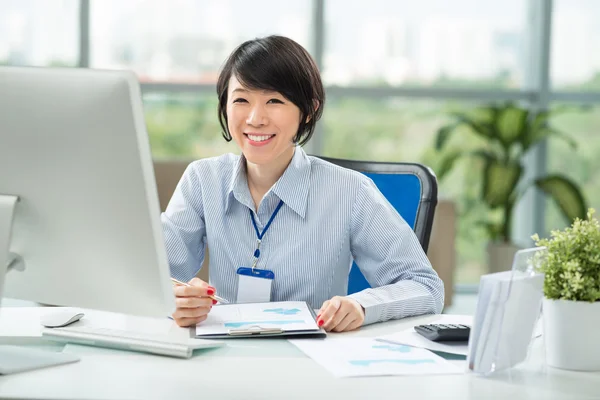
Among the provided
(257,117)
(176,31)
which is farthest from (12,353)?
(176,31)

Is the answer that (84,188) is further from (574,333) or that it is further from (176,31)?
(176,31)

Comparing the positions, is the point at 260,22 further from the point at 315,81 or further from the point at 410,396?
the point at 410,396

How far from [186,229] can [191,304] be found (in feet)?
1.72

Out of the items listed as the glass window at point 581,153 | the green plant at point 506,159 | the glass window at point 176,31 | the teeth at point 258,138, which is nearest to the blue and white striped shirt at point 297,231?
the teeth at point 258,138

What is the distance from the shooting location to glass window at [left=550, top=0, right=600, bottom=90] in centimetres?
570

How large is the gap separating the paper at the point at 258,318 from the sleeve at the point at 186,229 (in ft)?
1.10

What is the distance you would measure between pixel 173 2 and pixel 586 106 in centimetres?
311

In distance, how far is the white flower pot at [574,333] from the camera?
4.33ft

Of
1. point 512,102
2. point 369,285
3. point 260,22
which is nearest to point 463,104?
point 512,102

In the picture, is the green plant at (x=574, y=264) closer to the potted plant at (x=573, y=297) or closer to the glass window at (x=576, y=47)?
the potted plant at (x=573, y=297)

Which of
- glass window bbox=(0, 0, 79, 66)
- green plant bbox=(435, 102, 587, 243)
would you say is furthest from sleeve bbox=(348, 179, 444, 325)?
glass window bbox=(0, 0, 79, 66)

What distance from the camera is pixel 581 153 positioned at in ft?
18.7

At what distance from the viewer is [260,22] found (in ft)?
18.0

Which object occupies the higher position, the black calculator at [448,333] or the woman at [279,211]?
the woman at [279,211]
